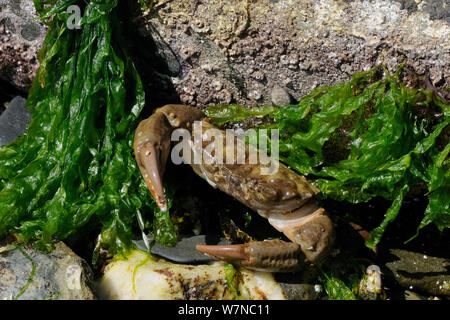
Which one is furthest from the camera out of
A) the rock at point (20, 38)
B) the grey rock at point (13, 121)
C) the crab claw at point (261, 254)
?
the grey rock at point (13, 121)

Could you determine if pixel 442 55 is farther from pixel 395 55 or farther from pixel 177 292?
pixel 177 292

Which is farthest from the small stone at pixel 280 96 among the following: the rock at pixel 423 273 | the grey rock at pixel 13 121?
the grey rock at pixel 13 121

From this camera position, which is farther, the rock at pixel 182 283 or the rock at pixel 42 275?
the rock at pixel 182 283

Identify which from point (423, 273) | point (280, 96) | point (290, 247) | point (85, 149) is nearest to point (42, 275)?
point (85, 149)

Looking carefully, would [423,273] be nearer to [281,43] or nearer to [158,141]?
[281,43]

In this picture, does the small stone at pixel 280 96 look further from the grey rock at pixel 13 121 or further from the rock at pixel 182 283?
the grey rock at pixel 13 121
